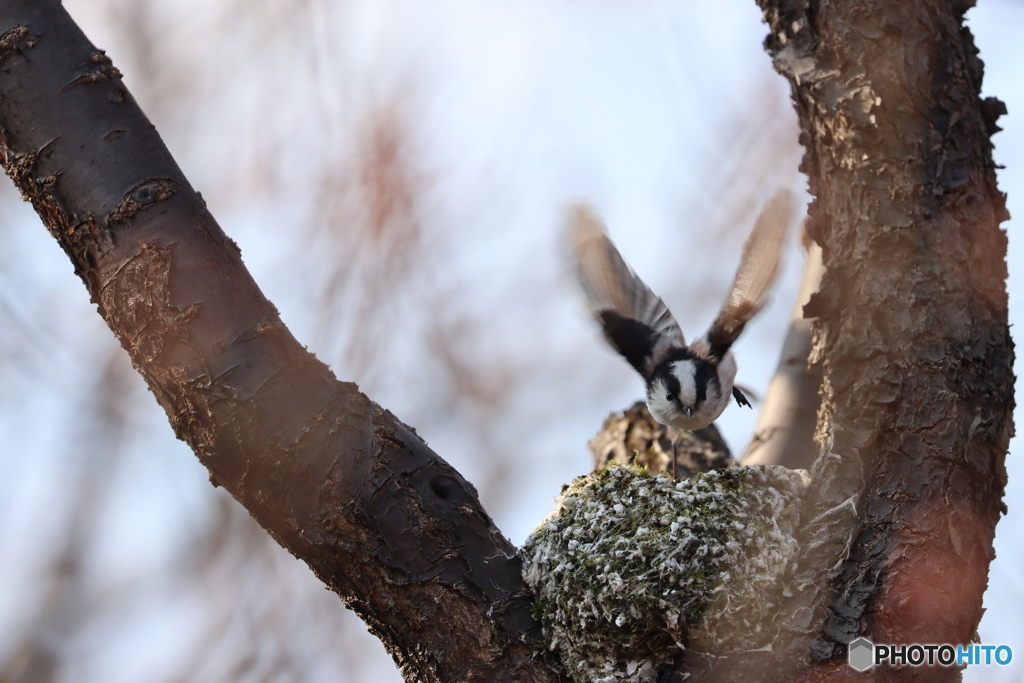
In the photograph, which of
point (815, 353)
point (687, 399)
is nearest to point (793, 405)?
point (687, 399)

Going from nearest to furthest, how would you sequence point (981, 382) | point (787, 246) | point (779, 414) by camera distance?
1. point (981, 382)
2. point (787, 246)
3. point (779, 414)

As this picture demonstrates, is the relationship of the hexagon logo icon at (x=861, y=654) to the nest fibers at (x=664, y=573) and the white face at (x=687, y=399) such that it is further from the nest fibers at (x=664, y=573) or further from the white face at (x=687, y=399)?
the white face at (x=687, y=399)

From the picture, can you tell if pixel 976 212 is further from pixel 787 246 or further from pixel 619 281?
pixel 619 281

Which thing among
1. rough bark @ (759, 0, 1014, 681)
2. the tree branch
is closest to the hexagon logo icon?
rough bark @ (759, 0, 1014, 681)

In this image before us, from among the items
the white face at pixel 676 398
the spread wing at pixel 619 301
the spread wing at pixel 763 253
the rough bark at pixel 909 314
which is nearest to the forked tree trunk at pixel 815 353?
the rough bark at pixel 909 314

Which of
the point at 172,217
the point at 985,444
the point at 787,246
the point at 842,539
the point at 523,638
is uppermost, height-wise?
the point at 787,246

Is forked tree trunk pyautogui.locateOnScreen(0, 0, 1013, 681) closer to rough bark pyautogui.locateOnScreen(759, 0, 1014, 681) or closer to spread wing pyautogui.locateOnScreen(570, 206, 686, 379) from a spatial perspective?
rough bark pyautogui.locateOnScreen(759, 0, 1014, 681)

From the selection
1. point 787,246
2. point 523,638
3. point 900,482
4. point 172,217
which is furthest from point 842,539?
point 172,217
